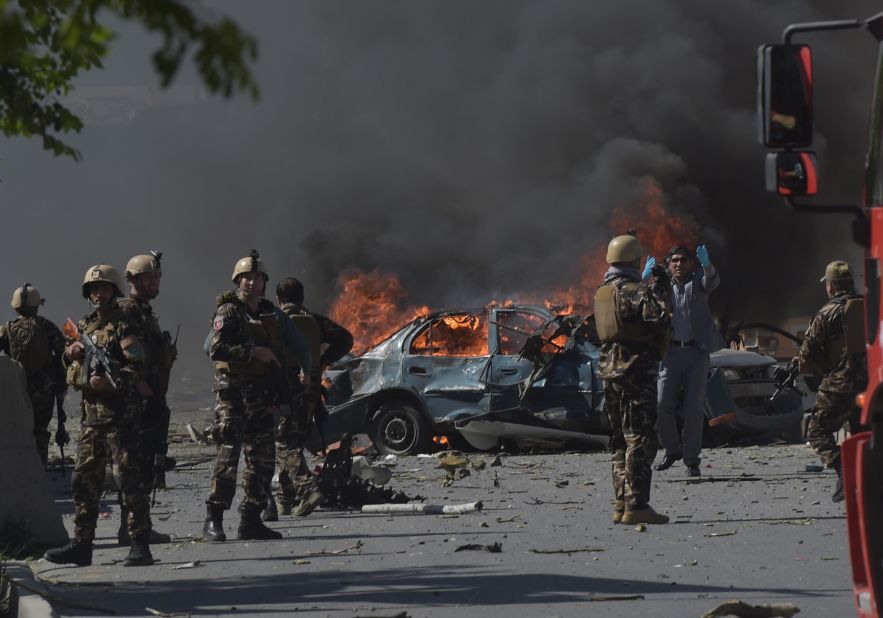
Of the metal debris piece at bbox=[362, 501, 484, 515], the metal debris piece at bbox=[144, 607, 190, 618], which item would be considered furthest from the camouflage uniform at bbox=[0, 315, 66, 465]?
the metal debris piece at bbox=[144, 607, 190, 618]

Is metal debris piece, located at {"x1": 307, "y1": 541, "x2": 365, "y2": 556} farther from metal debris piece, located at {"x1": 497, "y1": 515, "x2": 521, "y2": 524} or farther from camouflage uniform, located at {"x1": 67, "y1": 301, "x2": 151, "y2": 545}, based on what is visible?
metal debris piece, located at {"x1": 497, "y1": 515, "x2": 521, "y2": 524}

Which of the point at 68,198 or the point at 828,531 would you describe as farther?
the point at 68,198

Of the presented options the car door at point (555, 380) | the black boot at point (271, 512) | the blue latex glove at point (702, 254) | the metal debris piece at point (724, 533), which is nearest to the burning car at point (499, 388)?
the car door at point (555, 380)

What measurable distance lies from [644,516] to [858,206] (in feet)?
16.8

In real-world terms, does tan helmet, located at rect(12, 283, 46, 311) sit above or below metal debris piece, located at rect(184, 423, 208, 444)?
above

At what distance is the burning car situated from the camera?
613 inches

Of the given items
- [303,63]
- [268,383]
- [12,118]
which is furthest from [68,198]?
[12,118]

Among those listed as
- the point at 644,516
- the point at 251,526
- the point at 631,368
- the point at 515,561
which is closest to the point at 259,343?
the point at 251,526

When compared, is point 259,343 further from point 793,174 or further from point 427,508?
point 793,174

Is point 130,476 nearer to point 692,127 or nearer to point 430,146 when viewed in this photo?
point 692,127

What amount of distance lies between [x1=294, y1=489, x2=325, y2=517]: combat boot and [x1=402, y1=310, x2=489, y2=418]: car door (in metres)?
4.98

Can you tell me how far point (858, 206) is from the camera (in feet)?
15.5

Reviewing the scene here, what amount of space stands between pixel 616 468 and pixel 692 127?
72.3 feet

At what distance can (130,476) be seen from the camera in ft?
27.9
